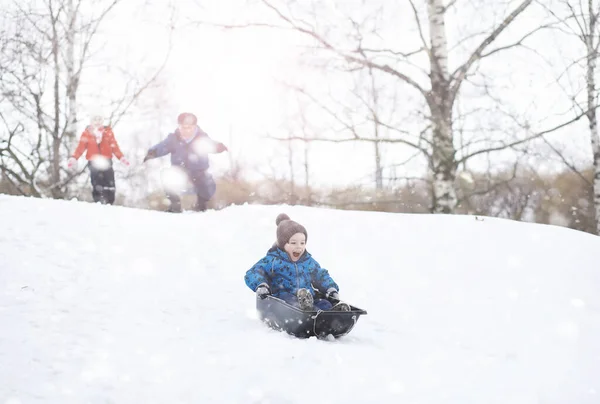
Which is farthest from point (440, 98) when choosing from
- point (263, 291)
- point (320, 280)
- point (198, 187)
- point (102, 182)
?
point (102, 182)

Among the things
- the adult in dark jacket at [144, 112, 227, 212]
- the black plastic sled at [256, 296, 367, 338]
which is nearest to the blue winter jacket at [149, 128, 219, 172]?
the adult in dark jacket at [144, 112, 227, 212]

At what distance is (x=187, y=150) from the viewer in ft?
31.0

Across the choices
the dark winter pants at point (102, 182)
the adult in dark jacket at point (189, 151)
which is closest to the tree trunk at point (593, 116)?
the adult in dark jacket at point (189, 151)

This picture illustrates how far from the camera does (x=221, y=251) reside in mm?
6871

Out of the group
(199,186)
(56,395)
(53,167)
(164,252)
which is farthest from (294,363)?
(53,167)

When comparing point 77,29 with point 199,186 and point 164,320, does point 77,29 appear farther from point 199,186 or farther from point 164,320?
point 164,320

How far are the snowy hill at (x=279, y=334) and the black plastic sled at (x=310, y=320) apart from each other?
119mm

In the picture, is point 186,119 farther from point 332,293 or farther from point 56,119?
point 332,293

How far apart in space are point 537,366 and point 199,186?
7043mm

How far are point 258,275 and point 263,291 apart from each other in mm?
221

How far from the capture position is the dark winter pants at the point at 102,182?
974cm

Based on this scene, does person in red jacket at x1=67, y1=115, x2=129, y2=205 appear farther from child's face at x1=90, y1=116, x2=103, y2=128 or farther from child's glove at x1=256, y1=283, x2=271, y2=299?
child's glove at x1=256, y1=283, x2=271, y2=299

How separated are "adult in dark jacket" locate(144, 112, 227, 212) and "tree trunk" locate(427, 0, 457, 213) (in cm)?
374

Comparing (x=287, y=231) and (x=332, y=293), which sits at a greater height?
(x=287, y=231)
